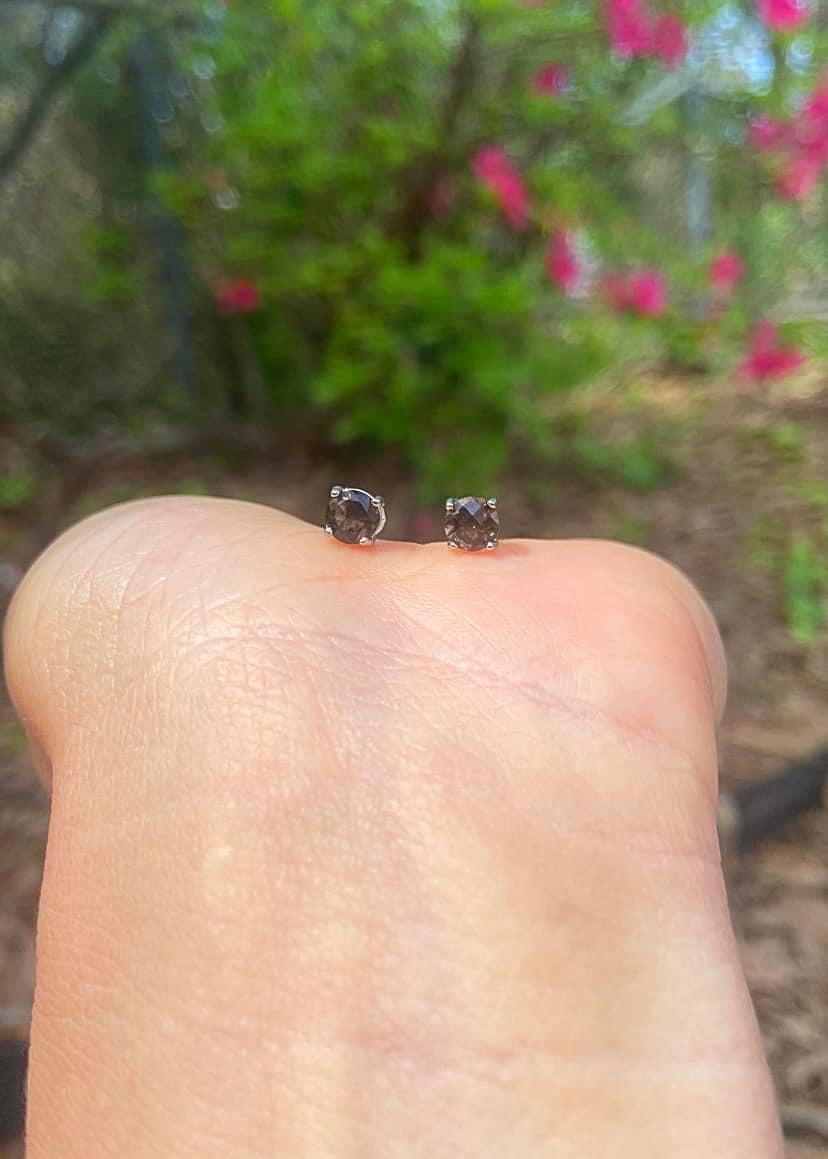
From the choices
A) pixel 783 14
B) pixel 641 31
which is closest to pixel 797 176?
pixel 783 14

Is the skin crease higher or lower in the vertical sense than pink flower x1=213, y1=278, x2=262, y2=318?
lower

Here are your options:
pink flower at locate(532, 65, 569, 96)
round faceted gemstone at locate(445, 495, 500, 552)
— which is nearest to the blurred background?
pink flower at locate(532, 65, 569, 96)

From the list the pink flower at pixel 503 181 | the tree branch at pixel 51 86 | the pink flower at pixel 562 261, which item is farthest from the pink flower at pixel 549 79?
the tree branch at pixel 51 86

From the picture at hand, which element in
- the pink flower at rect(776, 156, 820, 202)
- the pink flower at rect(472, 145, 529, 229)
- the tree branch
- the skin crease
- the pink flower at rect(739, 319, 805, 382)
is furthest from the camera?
the pink flower at rect(739, 319, 805, 382)

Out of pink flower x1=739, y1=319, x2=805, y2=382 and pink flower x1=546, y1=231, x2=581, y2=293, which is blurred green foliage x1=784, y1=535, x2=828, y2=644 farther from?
pink flower x1=546, y1=231, x2=581, y2=293

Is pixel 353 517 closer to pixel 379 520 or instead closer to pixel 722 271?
pixel 379 520

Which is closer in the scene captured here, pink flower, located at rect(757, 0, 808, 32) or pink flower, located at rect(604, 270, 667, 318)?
pink flower, located at rect(757, 0, 808, 32)

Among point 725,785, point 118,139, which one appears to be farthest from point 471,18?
point 725,785

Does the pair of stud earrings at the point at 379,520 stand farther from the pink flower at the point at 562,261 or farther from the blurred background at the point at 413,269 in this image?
the pink flower at the point at 562,261

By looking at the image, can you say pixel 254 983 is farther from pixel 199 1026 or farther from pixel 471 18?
pixel 471 18
